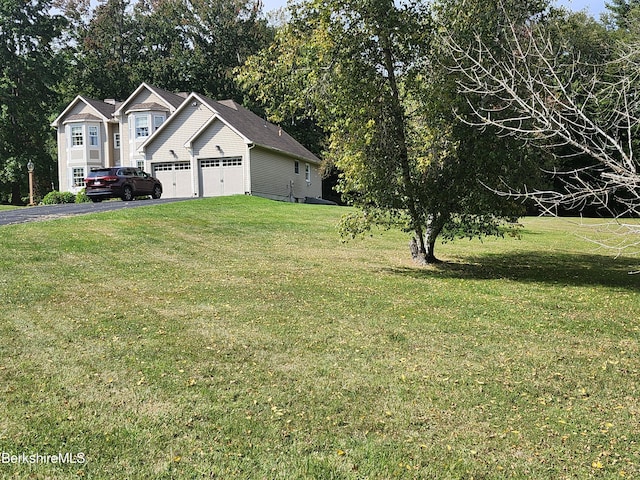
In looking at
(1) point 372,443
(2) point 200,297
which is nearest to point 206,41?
(2) point 200,297

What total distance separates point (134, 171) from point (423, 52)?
17417 mm

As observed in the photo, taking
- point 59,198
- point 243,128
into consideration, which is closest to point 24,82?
point 59,198

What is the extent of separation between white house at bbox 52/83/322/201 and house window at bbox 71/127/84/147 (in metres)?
0.06

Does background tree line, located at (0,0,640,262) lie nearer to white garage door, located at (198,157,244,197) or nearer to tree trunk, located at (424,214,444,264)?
tree trunk, located at (424,214,444,264)

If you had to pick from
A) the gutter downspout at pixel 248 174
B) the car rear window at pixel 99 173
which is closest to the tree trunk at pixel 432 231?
the car rear window at pixel 99 173

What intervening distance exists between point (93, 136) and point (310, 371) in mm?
34186

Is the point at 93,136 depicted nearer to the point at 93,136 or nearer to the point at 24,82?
the point at 93,136

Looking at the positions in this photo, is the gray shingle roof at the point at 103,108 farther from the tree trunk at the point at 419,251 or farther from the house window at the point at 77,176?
the tree trunk at the point at 419,251

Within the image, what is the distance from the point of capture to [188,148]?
28156 mm

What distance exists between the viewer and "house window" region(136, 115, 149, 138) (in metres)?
32.6

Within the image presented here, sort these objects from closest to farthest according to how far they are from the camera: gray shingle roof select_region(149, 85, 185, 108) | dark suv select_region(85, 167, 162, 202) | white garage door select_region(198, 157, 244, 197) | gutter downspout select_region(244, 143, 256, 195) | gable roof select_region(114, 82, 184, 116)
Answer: dark suv select_region(85, 167, 162, 202)
gutter downspout select_region(244, 143, 256, 195)
white garage door select_region(198, 157, 244, 197)
gable roof select_region(114, 82, 184, 116)
gray shingle roof select_region(149, 85, 185, 108)

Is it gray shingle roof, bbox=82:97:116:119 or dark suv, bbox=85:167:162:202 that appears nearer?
dark suv, bbox=85:167:162:202

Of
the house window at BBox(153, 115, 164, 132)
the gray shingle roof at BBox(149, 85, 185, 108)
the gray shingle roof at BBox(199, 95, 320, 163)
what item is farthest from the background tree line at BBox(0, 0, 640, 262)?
the gray shingle roof at BBox(149, 85, 185, 108)

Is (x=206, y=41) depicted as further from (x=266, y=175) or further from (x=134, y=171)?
(x=134, y=171)
